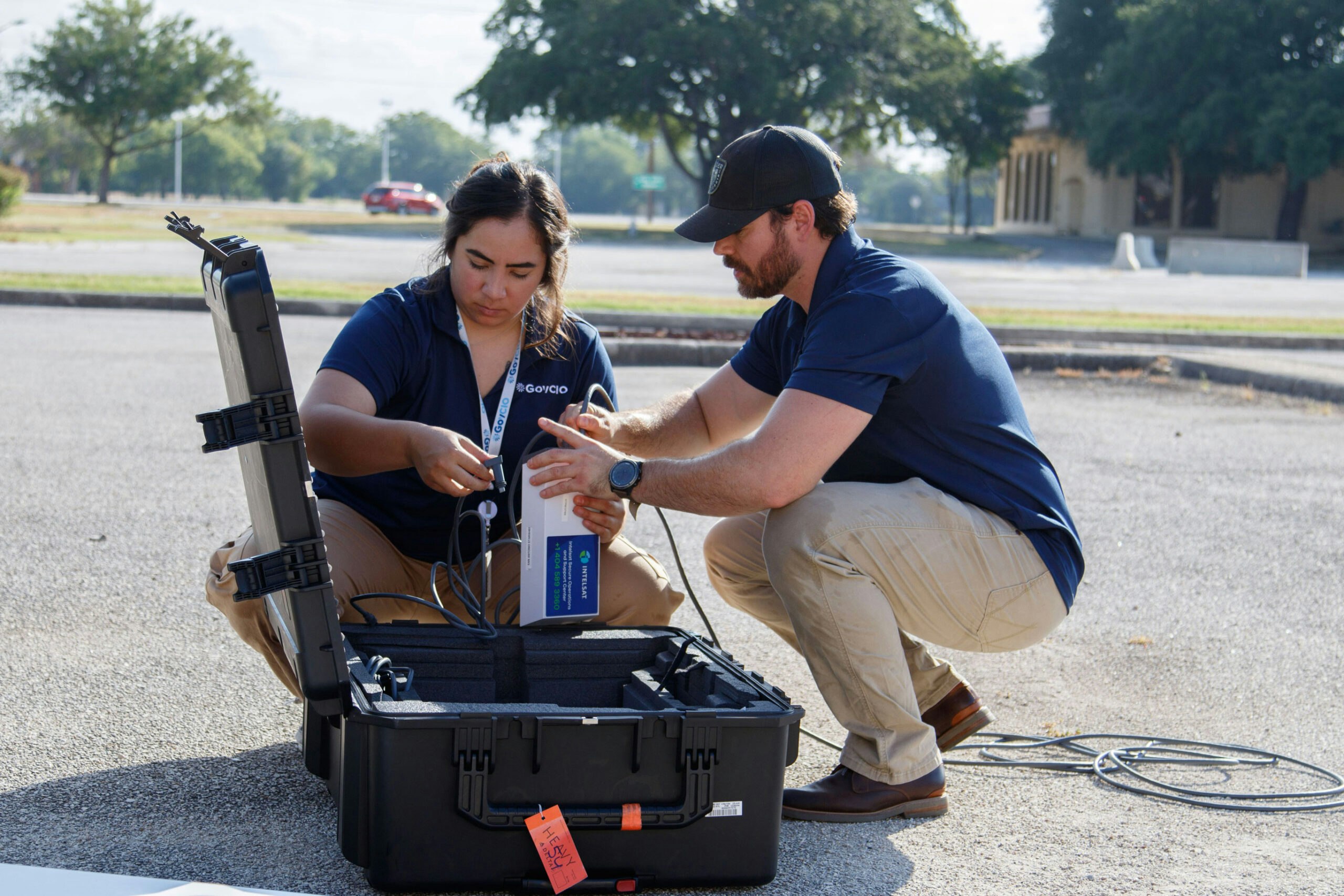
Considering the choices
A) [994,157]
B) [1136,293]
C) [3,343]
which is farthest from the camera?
[994,157]

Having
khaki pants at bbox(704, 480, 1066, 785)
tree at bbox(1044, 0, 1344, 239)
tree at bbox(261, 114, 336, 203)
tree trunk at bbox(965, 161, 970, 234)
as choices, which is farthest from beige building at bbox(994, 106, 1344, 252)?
tree at bbox(261, 114, 336, 203)

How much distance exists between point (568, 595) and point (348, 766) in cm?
75

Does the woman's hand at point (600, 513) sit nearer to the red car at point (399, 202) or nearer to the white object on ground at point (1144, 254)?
the white object on ground at point (1144, 254)

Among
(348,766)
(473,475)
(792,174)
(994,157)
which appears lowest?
(348,766)

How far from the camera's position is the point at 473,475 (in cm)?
291

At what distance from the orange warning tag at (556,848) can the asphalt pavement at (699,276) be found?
12295 mm

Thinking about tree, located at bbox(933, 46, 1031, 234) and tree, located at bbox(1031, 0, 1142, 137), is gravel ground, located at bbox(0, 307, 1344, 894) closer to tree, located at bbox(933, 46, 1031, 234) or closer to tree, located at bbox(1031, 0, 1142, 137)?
tree, located at bbox(933, 46, 1031, 234)

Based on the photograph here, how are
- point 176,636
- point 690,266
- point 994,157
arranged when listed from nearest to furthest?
point 176,636 < point 690,266 < point 994,157

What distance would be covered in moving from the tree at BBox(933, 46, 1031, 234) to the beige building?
3.07 metres

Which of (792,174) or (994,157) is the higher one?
(994,157)

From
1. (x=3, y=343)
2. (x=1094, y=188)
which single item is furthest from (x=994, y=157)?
(x=3, y=343)

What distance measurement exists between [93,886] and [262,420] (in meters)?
0.86

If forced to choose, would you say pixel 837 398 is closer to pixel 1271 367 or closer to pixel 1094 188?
pixel 1271 367

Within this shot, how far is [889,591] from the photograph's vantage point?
9.81ft
